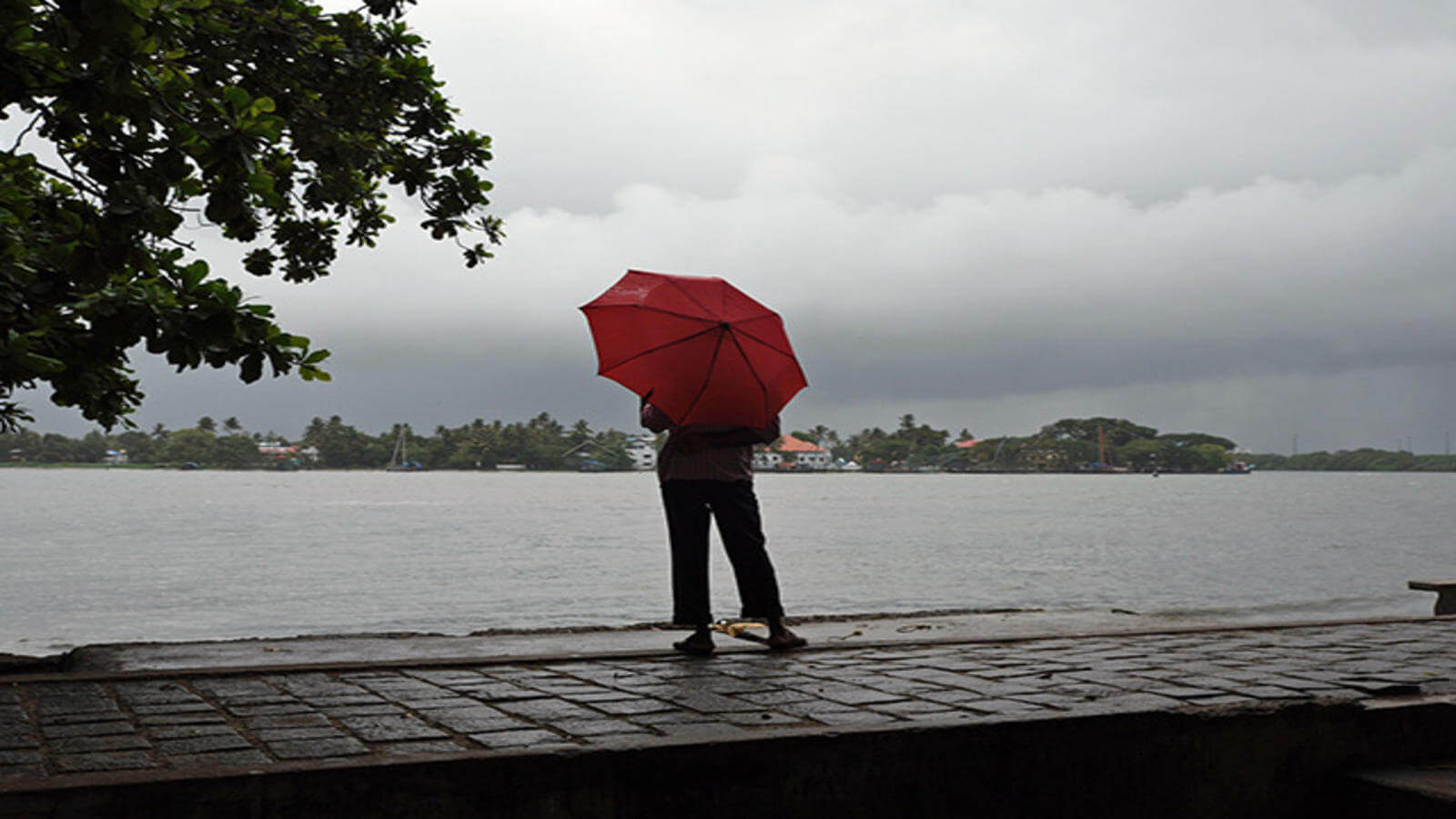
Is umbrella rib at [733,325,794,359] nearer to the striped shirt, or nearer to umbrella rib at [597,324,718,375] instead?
umbrella rib at [597,324,718,375]

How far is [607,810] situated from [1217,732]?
2.59 meters

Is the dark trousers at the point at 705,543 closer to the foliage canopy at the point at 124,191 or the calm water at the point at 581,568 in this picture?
the foliage canopy at the point at 124,191

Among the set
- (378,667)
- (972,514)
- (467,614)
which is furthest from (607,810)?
(972,514)

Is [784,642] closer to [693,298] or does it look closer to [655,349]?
[655,349]

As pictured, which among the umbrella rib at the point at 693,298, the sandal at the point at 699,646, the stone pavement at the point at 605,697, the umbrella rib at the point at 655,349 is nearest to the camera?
the stone pavement at the point at 605,697

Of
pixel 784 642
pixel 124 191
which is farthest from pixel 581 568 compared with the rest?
pixel 124 191

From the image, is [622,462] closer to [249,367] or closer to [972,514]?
[972,514]

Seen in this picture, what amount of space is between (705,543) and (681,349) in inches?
45.2

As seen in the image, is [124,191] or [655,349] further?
[655,349]

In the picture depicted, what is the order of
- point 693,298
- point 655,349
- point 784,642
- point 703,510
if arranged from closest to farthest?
1. point 655,349
2. point 693,298
3. point 703,510
4. point 784,642

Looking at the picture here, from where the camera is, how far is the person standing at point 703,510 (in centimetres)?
684

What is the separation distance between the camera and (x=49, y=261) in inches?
199

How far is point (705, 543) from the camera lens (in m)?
6.90

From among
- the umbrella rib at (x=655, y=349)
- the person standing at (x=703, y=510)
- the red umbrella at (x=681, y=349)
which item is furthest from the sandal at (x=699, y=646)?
the umbrella rib at (x=655, y=349)
